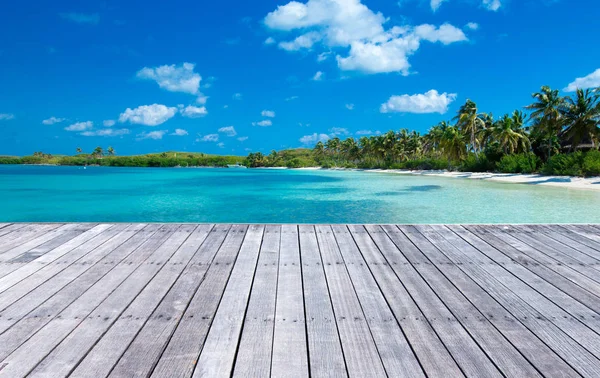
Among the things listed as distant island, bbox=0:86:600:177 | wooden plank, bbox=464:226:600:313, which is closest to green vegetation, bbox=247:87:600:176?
distant island, bbox=0:86:600:177

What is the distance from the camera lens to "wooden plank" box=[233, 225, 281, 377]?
1.66 meters

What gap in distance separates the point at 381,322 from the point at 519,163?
38.8 meters

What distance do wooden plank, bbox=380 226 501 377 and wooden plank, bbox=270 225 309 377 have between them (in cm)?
70

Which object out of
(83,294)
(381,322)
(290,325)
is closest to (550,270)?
(381,322)

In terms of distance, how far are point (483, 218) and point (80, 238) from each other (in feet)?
38.2

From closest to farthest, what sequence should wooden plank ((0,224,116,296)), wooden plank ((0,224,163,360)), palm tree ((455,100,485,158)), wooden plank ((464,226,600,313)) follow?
1. wooden plank ((0,224,163,360))
2. wooden plank ((464,226,600,313))
3. wooden plank ((0,224,116,296))
4. palm tree ((455,100,485,158))

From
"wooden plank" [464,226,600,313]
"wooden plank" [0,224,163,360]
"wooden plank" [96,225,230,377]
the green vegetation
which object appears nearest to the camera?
"wooden plank" [96,225,230,377]

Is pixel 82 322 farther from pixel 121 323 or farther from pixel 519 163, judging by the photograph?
pixel 519 163

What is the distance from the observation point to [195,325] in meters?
2.02

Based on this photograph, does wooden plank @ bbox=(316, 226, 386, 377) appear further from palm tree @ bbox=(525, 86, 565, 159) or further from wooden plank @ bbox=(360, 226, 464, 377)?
palm tree @ bbox=(525, 86, 565, 159)

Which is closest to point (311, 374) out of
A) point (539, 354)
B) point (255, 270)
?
point (539, 354)

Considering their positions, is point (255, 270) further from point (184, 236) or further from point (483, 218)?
point (483, 218)

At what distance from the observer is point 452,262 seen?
3148 millimetres

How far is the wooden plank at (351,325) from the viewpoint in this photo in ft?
5.44
